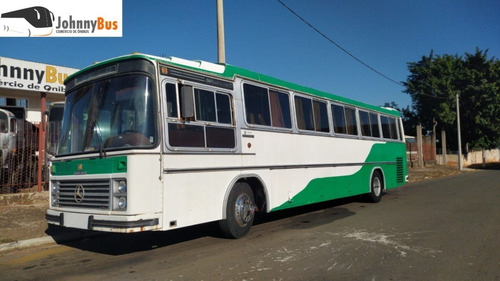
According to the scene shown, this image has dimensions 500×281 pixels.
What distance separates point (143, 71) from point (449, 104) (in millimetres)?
37023

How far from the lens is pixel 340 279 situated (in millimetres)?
4555

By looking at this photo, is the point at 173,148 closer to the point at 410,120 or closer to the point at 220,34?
the point at 220,34

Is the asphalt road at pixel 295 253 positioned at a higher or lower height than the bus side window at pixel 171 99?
lower

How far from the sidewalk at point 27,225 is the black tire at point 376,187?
802 cm

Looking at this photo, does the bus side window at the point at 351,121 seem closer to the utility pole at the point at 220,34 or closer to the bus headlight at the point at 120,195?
the utility pole at the point at 220,34

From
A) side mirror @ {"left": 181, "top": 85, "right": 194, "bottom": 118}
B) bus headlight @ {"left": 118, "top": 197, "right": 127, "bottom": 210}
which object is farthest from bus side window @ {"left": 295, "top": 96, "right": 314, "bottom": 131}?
bus headlight @ {"left": 118, "top": 197, "right": 127, "bottom": 210}

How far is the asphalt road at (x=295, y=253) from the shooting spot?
4.86 meters

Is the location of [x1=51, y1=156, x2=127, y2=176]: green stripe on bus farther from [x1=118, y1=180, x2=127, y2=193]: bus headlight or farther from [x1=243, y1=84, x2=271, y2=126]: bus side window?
[x1=243, y1=84, x2=271, y2=126]: bus side window

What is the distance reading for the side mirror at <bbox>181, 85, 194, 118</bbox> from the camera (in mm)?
5676

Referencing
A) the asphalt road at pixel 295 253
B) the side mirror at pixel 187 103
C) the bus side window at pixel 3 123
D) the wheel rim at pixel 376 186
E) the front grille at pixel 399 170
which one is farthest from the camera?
the front grille at pixel 399 170

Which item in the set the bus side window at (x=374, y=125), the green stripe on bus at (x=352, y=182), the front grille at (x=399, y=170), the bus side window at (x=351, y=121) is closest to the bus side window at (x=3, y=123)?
the green stripe on bus at (x=352, y=182)

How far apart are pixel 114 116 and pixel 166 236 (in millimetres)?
2752

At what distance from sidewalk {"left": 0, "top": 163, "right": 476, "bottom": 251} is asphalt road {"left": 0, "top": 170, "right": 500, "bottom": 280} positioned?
244 millimetres

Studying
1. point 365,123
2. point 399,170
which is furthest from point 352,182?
point 399,170
